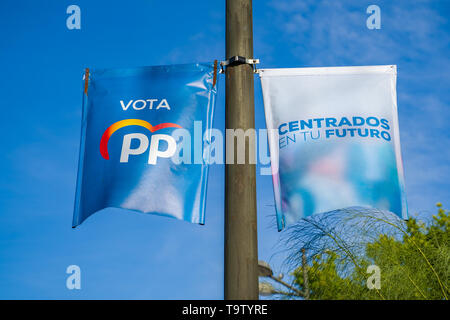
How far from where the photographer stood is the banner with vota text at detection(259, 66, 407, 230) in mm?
4461

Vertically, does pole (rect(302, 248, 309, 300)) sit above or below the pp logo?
below

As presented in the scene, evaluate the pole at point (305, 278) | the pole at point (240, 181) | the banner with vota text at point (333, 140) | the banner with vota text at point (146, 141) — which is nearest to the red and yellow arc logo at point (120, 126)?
the banner with vota text at point (146, 141)

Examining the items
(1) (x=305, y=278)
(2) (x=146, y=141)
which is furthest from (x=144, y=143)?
(1) (x=305, y=278)

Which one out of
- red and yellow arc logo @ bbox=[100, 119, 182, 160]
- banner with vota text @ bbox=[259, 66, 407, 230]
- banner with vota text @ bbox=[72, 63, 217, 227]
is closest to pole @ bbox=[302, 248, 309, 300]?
banner with vota text @ bbox=[259, 66, 407, 230]

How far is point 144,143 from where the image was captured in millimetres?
4652

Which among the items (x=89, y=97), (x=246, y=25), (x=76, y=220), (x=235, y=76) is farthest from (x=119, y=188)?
(x=246, y=25)

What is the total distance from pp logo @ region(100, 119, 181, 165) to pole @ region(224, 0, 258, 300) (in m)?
0.64

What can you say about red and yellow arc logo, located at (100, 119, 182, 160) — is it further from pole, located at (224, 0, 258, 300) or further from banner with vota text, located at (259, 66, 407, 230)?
banner with vota text, located at (259, 66, 407, 230)
